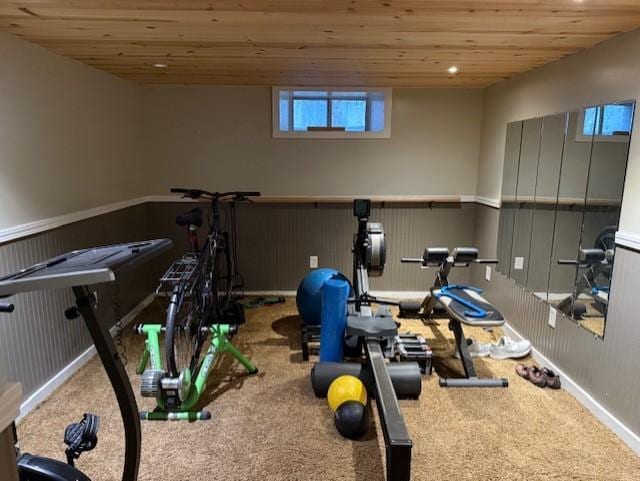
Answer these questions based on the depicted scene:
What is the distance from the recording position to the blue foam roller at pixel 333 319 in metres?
2.90

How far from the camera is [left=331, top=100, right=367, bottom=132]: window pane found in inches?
179

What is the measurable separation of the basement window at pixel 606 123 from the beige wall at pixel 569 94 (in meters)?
0.05

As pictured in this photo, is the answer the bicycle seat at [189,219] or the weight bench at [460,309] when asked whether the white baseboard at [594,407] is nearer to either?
the weight bench at [460,309]

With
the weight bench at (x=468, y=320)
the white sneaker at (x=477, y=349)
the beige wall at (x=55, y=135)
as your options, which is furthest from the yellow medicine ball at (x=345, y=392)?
the beige wall at (x=55, y=135)

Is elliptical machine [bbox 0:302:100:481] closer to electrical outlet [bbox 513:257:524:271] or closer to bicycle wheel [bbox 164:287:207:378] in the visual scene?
bicycle wheel [bbox 164:287:207:378]

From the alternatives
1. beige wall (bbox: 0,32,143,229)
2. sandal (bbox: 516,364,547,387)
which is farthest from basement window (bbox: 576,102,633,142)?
beige wall (bbox: 0,32,143,229)

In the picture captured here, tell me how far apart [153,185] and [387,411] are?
3411 millimetres

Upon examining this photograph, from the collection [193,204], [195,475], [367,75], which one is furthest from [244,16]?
[193,204]

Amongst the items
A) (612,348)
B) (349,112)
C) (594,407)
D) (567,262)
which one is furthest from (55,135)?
(594,407)

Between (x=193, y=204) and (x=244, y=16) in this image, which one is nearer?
(x=244, y=16)

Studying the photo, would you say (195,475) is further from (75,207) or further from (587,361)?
(587,361)

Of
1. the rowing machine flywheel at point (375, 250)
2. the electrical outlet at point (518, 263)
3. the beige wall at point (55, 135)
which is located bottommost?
the electrical outlet at point (518, 263)

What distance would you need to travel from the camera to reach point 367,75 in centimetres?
361

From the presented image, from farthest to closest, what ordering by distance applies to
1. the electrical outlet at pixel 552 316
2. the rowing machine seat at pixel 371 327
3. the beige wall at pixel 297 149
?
the beige wall at pixel 297 149 < the electrical outlet at pixel 552 316 < the rowing machine seat at pixel 371 327
